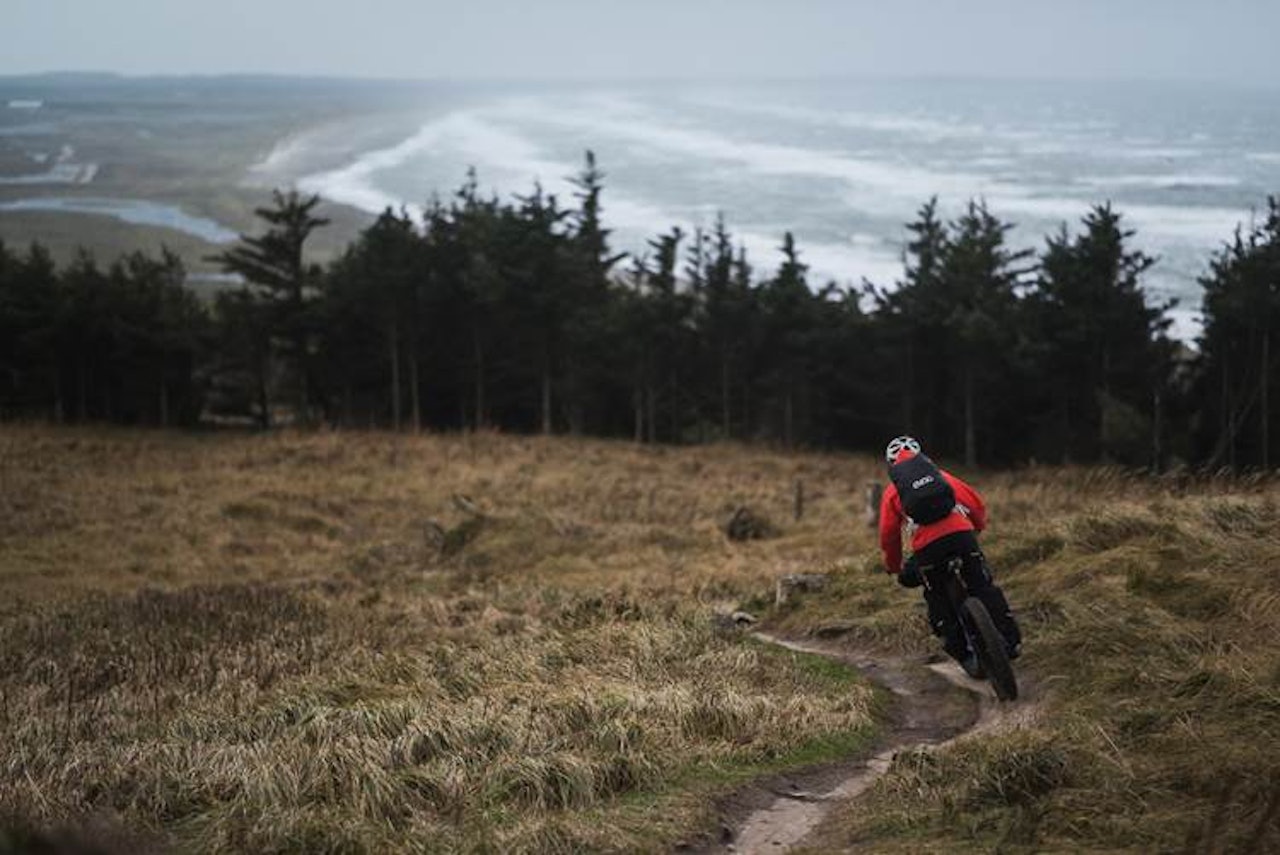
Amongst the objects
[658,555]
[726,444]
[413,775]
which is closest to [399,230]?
[726,444]

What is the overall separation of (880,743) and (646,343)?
154ft

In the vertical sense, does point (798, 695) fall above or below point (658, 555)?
above

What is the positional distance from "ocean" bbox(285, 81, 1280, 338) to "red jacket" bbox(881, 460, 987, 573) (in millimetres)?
46787

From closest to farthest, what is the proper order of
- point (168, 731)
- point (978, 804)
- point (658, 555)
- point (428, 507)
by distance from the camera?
point (978, 804) < point (168, 731) < point (658, 555) < point (428, 507)

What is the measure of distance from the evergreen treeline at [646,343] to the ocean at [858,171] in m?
4.96

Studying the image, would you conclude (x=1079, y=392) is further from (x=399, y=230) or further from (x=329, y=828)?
(x=329, y=828)

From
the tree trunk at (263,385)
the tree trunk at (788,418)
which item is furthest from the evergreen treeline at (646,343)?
the tree trunk at (263,385)

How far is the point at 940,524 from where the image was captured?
8.56 meters

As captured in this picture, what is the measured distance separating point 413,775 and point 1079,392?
49.2 m

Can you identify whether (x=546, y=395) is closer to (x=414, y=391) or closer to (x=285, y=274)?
(x=414, y=391)

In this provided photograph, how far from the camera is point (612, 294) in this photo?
58.0 m

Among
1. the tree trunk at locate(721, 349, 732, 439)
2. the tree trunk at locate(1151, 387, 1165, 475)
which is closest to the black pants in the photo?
the tree trunk at locate(1151, 387, 1165, 475)

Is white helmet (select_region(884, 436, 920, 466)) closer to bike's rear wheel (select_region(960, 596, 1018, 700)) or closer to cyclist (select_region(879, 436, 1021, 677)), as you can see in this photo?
cyclist (select_region(879, 436, 1021, 677))

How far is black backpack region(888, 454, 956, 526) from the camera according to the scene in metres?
8.46
